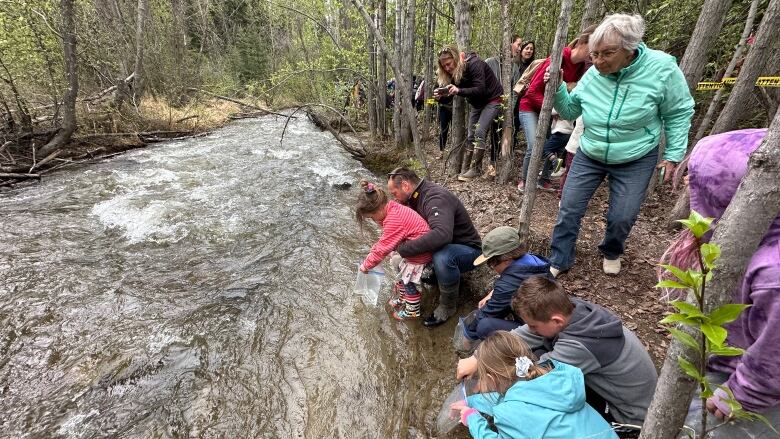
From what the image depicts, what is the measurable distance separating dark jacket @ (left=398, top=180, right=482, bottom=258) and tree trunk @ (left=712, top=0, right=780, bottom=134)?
2917 mm

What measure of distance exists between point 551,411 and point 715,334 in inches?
42.6

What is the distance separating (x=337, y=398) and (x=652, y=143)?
286 cm

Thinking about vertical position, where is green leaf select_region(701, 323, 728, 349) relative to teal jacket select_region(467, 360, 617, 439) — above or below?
Answer: above

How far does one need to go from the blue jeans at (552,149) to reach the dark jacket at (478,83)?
947 mm

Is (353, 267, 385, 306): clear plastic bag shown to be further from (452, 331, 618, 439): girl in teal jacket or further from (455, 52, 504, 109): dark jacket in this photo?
(455, 52, 504, 109): dark jacket

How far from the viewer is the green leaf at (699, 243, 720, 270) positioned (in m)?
0.77

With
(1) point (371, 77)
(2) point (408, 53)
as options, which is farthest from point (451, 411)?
(1) point (371, 77)

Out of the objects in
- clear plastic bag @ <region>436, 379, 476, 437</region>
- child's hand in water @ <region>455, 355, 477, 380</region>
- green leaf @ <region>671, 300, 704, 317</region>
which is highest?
green leaf @ <region>671, 300, 704, 317</region>

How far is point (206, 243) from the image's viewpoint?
496 cm

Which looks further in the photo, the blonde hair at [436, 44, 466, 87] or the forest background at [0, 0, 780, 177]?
the forest background at [0, 0, 780, 177]

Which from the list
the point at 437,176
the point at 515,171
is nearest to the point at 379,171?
the point at 437,176

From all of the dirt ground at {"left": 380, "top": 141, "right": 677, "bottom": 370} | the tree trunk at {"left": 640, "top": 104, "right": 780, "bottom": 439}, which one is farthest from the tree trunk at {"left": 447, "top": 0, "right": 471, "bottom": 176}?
the tree trunk at {"left": 640, "top": 104, "right": 780, "bottom": 439}

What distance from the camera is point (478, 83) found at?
4.97 metres

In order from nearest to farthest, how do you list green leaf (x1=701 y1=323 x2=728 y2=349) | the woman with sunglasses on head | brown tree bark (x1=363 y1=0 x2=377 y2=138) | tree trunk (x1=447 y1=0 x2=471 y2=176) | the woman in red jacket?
green leaf (x1=701 y1=323 x2=728 y2=349)
the woman in red jacket
the woman with sunglasses on head
tree trunk (x1=447 y1=0 x2=471 y2=176)
brown tree bark (x1=363 y1=0 x2=377 y2=138)
